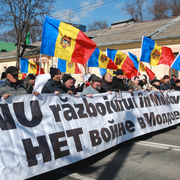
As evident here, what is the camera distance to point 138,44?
1881 centimetres

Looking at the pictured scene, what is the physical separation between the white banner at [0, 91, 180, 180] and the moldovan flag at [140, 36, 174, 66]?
3463mm

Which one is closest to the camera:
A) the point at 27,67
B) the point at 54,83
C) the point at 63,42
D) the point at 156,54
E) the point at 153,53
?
the point at 54,83

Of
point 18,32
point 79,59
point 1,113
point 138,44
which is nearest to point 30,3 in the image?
point 18,32

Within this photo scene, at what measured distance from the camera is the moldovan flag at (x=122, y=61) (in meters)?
9.38

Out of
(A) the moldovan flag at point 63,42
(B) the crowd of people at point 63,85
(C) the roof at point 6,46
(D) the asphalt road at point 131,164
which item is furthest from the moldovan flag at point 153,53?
(C) the roof at point 6,46

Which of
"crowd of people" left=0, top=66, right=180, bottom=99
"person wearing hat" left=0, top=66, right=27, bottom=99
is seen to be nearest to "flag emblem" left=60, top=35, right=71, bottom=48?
"crowd of people" left=0, top=66, right=180, bottom=99

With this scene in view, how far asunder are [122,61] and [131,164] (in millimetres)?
5621

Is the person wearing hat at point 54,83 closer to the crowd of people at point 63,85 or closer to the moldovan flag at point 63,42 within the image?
the crowd of people at point 63,85

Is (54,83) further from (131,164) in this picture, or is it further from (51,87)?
(131,164)

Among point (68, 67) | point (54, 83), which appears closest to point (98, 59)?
point (68, 67)

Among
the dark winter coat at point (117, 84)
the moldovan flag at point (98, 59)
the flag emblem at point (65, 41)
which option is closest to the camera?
the flag emblem at point (65, 41)

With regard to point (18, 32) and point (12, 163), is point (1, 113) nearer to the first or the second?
point (12, 163)

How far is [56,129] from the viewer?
13.3 feet

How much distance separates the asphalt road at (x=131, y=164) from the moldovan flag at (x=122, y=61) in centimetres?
414
